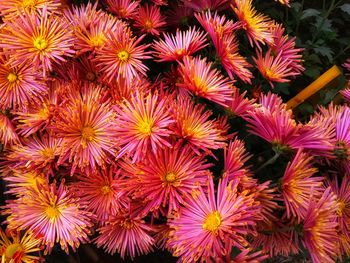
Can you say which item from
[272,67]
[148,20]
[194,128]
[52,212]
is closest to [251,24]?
[272,67]

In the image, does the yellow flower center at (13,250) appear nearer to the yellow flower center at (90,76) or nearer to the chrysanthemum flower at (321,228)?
the yellow flower center at (90,76)

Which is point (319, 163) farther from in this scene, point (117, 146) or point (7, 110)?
point (7, 110)

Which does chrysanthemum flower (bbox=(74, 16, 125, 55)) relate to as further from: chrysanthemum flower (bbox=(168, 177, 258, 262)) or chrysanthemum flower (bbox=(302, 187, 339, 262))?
chrysanthemum flower (bbox=(302, 187, 339, 262))

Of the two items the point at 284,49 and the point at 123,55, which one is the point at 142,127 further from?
the point at 284,49

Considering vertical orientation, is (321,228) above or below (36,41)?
below

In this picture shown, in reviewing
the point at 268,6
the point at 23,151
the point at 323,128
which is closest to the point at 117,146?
the point at 23,151

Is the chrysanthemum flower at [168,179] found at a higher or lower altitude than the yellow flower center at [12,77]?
lower

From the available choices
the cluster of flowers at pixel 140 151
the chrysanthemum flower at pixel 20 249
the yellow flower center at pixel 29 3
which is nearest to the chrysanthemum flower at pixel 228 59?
the cluster of flowers at pixel 140 151
